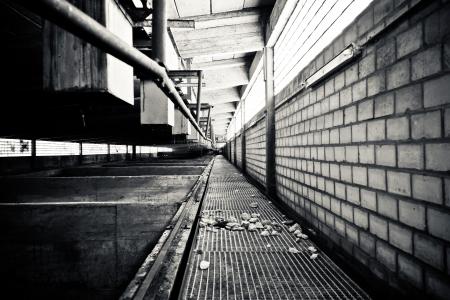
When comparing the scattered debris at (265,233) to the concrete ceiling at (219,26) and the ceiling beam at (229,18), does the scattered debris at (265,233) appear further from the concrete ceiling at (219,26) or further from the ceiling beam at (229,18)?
the ceiling beam at (229,18)

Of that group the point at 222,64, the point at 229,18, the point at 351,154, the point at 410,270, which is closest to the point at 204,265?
the point at 410,270

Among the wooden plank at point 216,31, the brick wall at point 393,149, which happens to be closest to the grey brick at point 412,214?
the brick wall at point 393,149

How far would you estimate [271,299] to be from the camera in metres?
1.48

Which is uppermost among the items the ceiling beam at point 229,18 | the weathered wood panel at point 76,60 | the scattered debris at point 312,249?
the ceiling beam at point 229,18

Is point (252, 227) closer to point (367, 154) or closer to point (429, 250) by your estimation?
point (367, 154)

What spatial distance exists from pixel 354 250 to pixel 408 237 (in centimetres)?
57

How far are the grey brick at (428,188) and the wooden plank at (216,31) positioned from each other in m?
3.88

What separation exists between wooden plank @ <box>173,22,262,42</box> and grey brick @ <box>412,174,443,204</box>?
3880 mm

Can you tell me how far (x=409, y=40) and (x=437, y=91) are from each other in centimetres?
35

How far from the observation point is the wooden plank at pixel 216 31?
418 centimetres

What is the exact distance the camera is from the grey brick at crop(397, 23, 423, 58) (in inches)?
49.6

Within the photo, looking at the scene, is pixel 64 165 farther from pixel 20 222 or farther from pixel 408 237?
pixel 408 237

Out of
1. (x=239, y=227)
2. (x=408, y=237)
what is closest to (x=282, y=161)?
(x=239, y=227)

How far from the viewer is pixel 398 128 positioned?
55.2 inches
